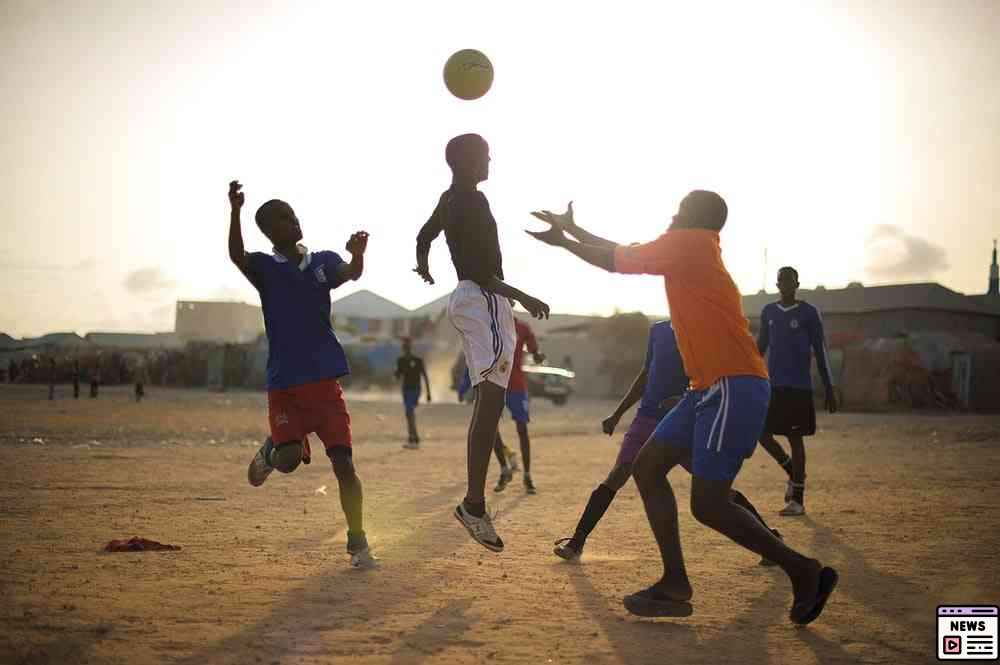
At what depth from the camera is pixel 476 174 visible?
6.43 meters

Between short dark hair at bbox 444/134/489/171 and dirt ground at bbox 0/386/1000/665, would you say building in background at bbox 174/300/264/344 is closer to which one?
dirt ground at bbox 0/386/1000/665

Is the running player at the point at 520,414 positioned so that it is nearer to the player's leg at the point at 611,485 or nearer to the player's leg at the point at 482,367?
the player's leg at the point at 611,485

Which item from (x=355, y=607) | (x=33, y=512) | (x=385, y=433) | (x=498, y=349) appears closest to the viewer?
(x=355, y=607)

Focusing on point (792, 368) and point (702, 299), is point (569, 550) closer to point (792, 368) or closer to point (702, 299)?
point (702, 299)

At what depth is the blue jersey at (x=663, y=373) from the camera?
7.35m

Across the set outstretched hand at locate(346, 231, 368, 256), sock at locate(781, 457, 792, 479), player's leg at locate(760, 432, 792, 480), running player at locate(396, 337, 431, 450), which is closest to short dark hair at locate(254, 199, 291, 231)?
outstretched hand at locate(346, 231, 368, 256)

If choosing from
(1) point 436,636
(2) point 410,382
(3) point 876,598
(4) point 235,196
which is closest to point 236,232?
(4) point 235,196

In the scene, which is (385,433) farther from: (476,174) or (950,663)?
(950,663)

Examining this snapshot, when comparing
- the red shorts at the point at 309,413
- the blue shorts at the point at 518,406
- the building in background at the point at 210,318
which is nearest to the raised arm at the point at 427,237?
the red shorts at the point at 309,413

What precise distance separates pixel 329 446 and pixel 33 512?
3716 millimetres

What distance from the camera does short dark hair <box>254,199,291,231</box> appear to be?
6.60 m

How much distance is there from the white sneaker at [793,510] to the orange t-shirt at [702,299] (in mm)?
5012

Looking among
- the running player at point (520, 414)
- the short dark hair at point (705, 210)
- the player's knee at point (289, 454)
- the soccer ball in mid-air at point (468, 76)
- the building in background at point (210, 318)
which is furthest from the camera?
the building in background at point (210, 318)

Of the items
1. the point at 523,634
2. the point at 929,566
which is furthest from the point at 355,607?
the point at 929,566
